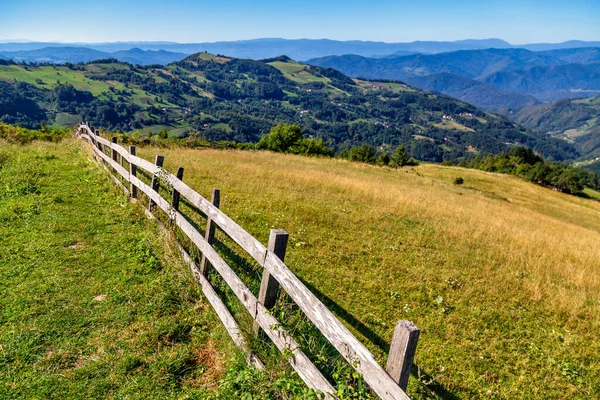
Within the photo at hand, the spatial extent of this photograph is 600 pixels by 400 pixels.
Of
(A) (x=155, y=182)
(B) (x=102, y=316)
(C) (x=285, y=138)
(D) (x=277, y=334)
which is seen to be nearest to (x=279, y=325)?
(D) (x=277, y=334)

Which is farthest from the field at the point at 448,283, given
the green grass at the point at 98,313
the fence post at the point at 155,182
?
the green grass at the point at 98,313

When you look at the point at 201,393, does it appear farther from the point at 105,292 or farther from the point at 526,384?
the point at 526,384

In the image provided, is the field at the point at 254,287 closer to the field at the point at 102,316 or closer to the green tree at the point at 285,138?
the field at the point at 102,316

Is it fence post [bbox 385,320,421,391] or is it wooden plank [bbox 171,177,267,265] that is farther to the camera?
wooden plank [bbox 171,177,267,265]

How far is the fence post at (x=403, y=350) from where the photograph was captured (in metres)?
2.77

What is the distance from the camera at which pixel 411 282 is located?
27.0 feet

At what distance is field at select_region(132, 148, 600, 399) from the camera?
5.74 m

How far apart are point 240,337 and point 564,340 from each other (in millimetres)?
6542

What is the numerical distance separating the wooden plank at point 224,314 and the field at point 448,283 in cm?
222

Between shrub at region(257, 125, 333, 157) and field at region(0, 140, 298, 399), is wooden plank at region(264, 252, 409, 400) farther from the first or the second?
shrub at region(257, 125, 333, 157)

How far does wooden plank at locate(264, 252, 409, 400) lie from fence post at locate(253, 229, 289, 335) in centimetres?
10

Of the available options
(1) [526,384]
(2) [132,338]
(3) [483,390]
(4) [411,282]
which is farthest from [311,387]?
(4) [411,282]

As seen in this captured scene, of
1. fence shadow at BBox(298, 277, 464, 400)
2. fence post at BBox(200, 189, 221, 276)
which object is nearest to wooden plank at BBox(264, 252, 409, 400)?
fence shadow at BBox(298, 277, 464, 400)

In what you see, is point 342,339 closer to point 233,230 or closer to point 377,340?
point 233,230
